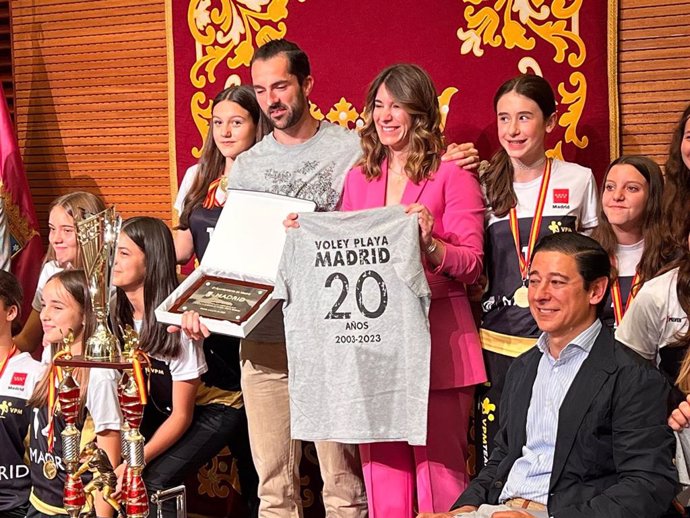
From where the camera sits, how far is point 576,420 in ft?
8.49

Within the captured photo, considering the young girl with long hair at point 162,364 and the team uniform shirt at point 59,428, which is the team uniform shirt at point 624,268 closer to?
the young girl with long hair at point 162,364

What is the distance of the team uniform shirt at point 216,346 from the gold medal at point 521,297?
A: 1.21 m

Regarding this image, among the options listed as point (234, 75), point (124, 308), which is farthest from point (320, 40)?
point (124, 308)

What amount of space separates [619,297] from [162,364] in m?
1.68

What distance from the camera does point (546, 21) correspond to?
3.94 m

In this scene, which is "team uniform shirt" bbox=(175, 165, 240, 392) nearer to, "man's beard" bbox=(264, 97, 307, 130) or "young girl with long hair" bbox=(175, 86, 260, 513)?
"young girl with long hair" bbox=(175, 86, 260, 513)

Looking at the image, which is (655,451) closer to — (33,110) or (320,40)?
(320,40)

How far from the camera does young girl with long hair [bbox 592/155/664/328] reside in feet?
10.9

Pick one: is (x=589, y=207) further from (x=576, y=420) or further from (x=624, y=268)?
(x=576, y=420)

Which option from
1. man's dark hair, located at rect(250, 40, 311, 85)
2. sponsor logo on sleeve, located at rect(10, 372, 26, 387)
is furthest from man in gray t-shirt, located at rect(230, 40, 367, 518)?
sponsor logo on sleeve, located at rect(10, 372, 26, 387)

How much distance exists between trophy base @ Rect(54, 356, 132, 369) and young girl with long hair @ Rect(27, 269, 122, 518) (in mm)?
1243

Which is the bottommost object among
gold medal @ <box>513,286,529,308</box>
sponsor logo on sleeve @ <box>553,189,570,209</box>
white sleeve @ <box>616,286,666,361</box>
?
white sleeve @ <box>616,286,666,361</box>

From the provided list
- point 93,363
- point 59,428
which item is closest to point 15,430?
point 59,428

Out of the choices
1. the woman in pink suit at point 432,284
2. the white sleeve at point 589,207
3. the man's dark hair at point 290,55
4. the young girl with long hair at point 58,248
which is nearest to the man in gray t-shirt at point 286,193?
the man's dark hair at point 290,55
